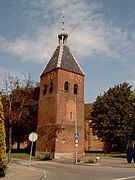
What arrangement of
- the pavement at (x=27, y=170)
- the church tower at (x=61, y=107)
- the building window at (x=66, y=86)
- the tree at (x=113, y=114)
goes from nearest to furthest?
the pavement at (x=27, y=170), the church tower at (x=61, y=107), the building window at (x=66, y=86), the tree at (x=113, y=114)

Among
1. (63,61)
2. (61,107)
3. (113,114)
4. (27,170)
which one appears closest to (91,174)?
(27,170)

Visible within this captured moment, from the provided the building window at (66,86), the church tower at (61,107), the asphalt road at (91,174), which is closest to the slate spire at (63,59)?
the church tower at (61,107)

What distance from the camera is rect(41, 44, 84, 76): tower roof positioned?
45650 mm

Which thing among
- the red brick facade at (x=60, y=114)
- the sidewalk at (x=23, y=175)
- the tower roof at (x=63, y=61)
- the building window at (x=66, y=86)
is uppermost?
the tower roof at (x=63, y=61)

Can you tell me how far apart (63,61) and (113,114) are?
14.5 metres

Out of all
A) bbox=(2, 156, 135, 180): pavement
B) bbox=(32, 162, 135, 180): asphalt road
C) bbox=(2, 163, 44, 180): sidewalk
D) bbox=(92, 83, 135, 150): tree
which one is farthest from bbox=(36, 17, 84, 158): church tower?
bbox=(2, 163, 44, 180): sidewalk

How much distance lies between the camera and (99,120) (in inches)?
2122

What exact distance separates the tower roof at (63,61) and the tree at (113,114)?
396 inches

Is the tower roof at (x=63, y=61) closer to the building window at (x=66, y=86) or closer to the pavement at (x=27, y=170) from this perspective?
the building window at (x=66, y=86)

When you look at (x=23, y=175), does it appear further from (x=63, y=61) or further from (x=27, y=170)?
(x=63, y=61)

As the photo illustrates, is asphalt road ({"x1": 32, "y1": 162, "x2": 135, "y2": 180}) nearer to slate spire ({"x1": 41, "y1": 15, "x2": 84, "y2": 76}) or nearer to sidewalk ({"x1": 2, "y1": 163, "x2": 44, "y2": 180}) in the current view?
sidewalk ({"x1": 2, "y1": 163, "x2": 44, "y2": 180})

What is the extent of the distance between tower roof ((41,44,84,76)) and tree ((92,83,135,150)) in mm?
10061

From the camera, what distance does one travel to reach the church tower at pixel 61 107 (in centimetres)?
4125

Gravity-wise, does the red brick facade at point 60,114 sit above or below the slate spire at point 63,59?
below
